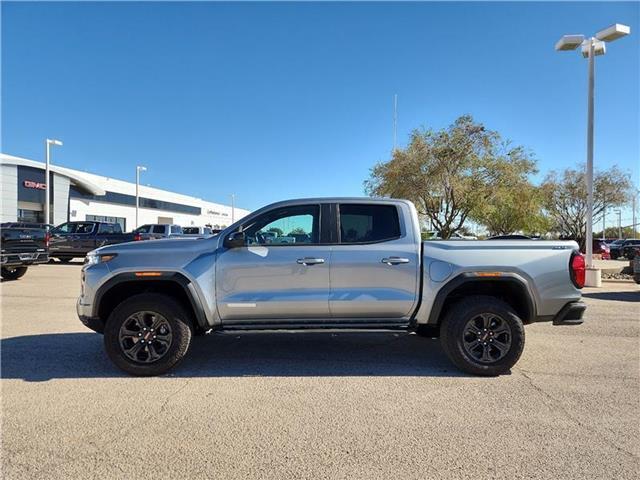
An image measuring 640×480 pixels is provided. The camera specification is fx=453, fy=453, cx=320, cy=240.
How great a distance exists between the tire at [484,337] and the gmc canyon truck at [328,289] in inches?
0.4

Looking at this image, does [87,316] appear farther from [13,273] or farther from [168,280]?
[13,273]

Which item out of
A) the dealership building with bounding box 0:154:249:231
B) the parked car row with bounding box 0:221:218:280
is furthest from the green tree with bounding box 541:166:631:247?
the dealership building with bounding box 0:154:249:231

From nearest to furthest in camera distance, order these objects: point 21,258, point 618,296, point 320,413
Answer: point 320,413 → point 618,296 → point 21,258

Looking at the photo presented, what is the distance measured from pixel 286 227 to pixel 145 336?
1901mm

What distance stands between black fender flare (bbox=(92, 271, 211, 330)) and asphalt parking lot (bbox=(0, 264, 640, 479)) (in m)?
0.69

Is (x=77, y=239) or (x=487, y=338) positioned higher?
(x=77, y=239)

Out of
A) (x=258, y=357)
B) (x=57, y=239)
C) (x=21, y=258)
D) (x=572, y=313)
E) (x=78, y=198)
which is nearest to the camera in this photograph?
(x=572, y=313)

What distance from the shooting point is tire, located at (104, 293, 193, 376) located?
4738 mm

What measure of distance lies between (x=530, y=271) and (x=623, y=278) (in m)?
13.1

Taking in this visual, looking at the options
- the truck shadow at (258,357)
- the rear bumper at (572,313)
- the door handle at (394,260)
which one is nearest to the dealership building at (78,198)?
the truck shadow at (258,357)

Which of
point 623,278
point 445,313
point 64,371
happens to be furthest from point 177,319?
point 623,278

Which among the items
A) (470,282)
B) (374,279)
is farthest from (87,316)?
(470,282)

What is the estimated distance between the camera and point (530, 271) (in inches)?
191

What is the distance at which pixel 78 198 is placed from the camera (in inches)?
1973
